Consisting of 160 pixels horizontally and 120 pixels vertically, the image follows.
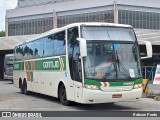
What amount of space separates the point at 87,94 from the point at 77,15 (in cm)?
6175

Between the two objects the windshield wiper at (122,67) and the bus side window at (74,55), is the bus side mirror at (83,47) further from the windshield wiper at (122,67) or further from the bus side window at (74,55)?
the windshield wiper at (122,67)

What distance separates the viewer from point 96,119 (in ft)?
41.8

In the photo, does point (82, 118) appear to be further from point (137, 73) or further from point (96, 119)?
point (137, 73)

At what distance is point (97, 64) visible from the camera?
15352mm

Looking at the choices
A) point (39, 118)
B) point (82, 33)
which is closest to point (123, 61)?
point (82, 33)

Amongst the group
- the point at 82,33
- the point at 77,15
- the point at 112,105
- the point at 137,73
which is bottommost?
the point at 112,105

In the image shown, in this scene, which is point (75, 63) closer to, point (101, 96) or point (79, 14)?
point (101, 96)

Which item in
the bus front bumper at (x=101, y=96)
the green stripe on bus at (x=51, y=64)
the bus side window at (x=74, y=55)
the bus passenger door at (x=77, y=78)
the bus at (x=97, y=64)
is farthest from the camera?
the green stripe on bus at (x=51, y=64)

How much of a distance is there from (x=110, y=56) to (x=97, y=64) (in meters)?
0.62

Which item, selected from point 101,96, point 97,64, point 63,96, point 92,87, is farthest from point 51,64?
point 101,96

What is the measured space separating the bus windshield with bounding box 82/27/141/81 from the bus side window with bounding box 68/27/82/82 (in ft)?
1.54

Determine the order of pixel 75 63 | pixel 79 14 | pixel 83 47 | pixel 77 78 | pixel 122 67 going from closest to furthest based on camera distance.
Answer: pixel 83 47 < pixel 122 67 < pixel 77 78 < pixel 75 63 < pixel 79 14

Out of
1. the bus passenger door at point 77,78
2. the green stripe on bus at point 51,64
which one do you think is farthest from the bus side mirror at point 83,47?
the green stripe on bus at point 51,64

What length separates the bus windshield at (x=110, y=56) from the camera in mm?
15297
